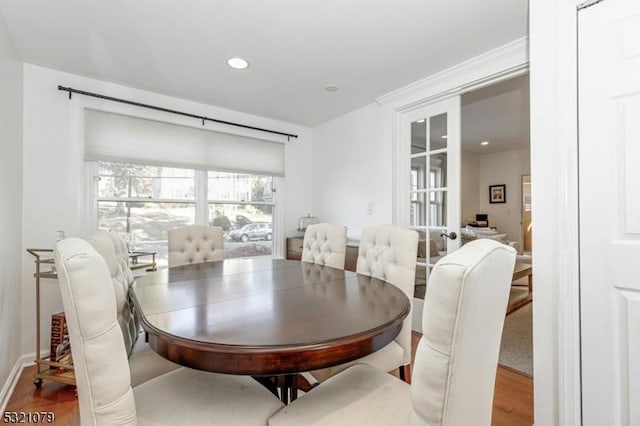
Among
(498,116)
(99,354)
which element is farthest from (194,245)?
(498,116)

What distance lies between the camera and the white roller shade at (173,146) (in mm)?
2817

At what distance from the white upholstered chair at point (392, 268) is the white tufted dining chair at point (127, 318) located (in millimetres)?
776

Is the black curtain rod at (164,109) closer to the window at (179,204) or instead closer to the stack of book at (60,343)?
the window at (179,204)

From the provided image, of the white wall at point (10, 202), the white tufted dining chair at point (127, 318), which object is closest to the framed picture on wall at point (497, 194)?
the white tufted dining chair at point (127, 318)

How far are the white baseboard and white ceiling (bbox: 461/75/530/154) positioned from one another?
442 centimetres

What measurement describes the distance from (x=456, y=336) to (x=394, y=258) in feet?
3.88

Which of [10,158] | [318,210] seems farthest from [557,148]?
[10,158]

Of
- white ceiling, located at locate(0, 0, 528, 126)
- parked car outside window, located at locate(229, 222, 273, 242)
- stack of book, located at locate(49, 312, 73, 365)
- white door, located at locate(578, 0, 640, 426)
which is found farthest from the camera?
parked car outside window, located at locate(229, 222, 273, 242)

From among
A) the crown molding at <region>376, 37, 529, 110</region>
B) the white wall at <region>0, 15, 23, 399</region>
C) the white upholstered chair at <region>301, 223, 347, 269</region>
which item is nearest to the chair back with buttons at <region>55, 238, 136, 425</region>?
the white upholstered chair at <region>301, 223, 347, 269</region>

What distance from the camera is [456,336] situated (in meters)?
0.66

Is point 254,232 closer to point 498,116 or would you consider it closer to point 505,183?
point 498,116

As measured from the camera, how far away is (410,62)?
251cm

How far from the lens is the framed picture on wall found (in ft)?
22.0

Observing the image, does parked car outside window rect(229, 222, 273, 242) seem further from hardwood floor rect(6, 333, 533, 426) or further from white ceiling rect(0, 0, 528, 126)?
hardwood floor rect(6, 333, 533, 426)
